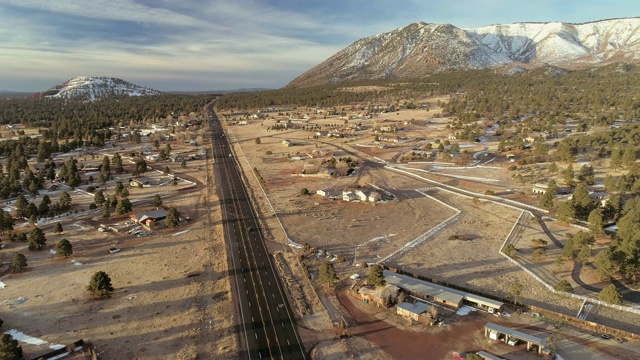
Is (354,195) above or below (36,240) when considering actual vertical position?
above

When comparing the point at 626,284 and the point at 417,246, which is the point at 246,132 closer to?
the point at 417,246

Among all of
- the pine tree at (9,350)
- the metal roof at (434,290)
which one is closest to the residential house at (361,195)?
the metal roof at (434,290)

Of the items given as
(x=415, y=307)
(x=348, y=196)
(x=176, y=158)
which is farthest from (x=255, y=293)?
(x=176, y=158)

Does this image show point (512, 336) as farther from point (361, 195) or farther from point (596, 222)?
point (361, 195)

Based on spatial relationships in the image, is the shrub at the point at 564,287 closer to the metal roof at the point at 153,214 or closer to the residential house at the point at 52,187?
the metal roof at the point at 153,214

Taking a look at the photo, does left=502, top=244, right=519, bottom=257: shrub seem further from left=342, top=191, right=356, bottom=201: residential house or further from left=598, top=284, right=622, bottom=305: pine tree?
left=342, top=191, right=356, bottom=201: residential house

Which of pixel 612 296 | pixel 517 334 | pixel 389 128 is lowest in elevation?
pixel 517 334

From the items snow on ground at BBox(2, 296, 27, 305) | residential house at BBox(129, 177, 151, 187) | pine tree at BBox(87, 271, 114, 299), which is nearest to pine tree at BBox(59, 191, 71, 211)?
residential house at BBox(129, 177, 151, 187)
